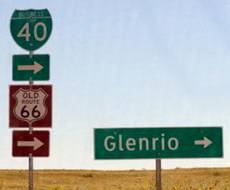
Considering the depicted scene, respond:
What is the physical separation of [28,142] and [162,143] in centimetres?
209

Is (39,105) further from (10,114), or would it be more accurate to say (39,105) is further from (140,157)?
(140,157)

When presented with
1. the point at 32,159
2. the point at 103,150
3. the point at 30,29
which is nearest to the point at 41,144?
the point at 32,159

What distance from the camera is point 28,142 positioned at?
37.4 ft

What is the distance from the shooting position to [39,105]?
1140 centimetres

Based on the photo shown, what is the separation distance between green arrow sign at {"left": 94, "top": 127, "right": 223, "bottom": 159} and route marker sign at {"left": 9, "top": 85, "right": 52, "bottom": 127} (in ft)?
3.19

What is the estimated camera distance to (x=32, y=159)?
11344mm

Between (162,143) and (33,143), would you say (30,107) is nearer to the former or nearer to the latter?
(33,143)

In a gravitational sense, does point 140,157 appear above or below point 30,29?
below

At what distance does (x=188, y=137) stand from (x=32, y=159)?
243cm

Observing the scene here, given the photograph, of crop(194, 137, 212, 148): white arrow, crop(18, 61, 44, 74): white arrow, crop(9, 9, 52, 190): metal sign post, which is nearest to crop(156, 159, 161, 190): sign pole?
crop(194, 137, 212, 148): white arrow

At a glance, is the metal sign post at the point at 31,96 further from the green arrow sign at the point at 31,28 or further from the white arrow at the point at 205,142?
the white arrow at the point at 205,142

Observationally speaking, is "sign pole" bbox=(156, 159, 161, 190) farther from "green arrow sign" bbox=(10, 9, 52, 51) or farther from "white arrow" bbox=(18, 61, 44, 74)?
"green arrow sign" bbox=(10, 9, 52, 51)

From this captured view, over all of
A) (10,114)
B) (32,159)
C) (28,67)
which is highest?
(28,67)

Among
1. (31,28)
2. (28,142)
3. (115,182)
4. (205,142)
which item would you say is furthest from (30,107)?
(115,182)
